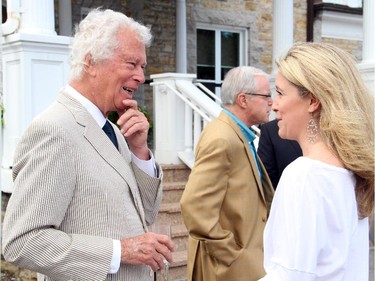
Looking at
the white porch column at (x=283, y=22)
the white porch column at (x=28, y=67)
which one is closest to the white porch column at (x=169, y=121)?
the white porch column at (x=28, y=67)

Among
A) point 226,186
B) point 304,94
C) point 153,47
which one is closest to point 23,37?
point 226,186

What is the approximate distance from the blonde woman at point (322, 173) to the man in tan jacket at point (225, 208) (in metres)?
1.08

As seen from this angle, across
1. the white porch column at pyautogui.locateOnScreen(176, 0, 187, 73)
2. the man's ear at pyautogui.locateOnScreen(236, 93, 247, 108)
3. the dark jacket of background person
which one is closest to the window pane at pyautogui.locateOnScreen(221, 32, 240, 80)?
the white porch column at pyautogui.locateOnScreen(176, 0, 187, 73)

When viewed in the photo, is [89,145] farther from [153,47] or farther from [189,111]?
[153,47]

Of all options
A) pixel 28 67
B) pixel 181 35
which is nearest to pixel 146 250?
pixel 28 67

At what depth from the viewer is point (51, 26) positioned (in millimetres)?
5109

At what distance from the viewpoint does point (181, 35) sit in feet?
33.4

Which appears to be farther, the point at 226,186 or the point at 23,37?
the point at 23,37

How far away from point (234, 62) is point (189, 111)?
518cm

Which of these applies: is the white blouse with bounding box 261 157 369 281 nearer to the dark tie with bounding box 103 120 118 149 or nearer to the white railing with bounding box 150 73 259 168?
the dark tie with bounding box 103 120 118 149

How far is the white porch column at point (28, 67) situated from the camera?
492 cm

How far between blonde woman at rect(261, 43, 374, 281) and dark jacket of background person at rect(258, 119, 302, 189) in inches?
83.9

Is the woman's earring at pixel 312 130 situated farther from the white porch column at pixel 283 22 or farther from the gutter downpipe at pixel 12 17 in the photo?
the white porch column at pixel 283 22

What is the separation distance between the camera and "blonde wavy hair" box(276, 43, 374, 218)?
5.42ft
